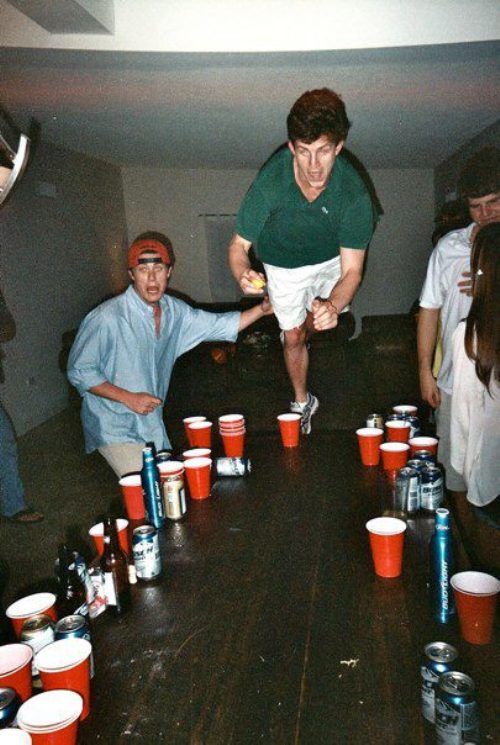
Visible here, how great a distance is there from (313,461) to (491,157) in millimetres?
1475

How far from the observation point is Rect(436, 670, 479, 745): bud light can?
0.83 metres

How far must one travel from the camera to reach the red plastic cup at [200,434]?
7.42 feet

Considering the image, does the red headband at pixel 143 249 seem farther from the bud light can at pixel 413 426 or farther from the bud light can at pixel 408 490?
the bud light can at pixel 408 490

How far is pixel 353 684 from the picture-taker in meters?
0.97

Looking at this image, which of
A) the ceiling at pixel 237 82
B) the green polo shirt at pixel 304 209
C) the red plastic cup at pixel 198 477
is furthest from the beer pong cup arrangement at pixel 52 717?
the ceiling at pixel 237 82

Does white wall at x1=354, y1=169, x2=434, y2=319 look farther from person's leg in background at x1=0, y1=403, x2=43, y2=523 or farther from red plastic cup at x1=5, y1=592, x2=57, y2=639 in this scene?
red plastic cup at x1=5, y1=592, x2=57, y2=639

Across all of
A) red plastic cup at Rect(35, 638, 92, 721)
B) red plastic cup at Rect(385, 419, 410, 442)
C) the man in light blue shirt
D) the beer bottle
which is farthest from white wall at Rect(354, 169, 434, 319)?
red plastic cup at Rect(35, 638, 92, 721)

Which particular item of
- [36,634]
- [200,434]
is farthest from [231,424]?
[36,634]

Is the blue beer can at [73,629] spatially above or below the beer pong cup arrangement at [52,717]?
above

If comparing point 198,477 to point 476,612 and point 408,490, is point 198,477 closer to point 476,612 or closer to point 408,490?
point 408,490

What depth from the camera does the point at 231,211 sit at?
29.6ft

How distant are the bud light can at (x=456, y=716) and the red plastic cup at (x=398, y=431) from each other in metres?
1.25

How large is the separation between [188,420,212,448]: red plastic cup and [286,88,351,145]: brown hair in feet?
3.93

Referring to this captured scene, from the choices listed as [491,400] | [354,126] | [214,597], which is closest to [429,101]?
[354,126]
